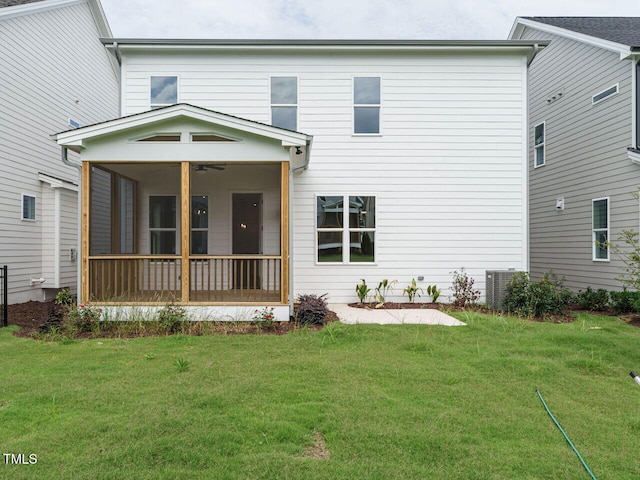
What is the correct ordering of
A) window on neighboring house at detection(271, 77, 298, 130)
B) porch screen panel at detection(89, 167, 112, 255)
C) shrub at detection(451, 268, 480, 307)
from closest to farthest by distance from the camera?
shrub at detection(451, 268, 480, 307)
window on neighboring house at detection(271, 77, 298, 130)
porch screen panel at detection(89, 167, 112, 255)

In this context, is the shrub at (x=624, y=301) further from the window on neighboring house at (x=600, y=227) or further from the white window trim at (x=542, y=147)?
the white window trim at (x=542, y=147)

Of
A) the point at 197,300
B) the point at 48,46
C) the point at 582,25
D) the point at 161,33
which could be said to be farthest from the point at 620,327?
the point at 161,33

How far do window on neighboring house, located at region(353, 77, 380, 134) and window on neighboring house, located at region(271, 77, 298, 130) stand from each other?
130cm

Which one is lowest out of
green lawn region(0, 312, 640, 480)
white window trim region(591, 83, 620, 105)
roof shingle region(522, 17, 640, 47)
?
green lawn region(0, 312, 640, 480)

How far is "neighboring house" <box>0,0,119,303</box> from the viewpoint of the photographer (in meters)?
→ 8.65

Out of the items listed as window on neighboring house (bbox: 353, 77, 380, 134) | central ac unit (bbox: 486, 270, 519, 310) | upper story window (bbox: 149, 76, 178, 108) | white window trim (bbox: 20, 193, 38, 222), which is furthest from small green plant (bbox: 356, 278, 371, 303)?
white window trim (bbox: 20, 193, 38, 222)

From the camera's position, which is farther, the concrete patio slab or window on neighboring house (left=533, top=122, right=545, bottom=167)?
window on neighboring house (left=533, top=122, right=545, bottom=167)

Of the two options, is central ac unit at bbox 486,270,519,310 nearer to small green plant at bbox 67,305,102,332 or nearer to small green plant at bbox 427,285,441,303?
small green plant at bbox 427,285,441,303

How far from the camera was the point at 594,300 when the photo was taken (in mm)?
8750

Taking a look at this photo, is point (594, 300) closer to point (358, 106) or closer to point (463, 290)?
point (463, 290)

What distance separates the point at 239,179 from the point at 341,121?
103 inches

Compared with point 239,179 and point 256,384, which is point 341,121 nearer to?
point 239,179

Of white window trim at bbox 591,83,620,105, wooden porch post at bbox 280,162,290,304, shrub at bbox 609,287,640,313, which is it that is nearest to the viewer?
wooden porch post at bbox 280,162,290,304

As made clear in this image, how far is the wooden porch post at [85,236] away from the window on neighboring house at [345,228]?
425cm
